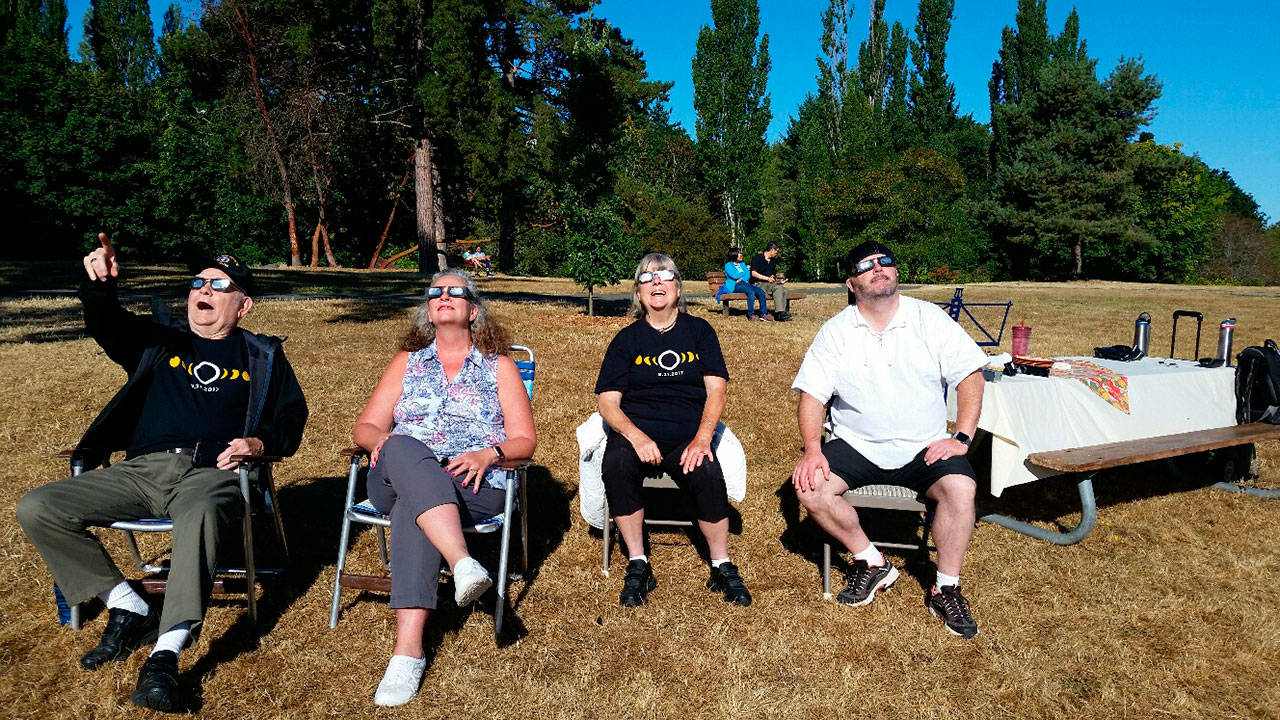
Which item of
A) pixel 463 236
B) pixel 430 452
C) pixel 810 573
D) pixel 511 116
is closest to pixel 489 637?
pixel 430 452

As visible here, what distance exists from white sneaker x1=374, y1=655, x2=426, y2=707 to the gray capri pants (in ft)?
0.70

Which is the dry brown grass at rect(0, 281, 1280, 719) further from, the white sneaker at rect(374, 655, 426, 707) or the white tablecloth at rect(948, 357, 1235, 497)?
the white tablecloth at rect(948, 357, 1235, 497)

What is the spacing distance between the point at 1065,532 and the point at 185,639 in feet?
14.6

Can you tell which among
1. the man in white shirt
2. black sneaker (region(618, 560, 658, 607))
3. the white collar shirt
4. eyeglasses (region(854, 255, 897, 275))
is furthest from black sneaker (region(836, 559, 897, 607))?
eyeglasses (region(854, 255, 897, 275))

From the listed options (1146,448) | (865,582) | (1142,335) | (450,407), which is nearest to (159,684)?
(450,407)

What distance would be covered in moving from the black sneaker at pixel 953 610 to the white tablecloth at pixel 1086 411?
890 mm

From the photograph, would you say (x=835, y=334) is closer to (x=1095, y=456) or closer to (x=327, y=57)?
(x=1095, y=456)

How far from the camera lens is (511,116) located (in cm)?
1766

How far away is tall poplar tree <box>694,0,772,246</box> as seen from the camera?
40.2m

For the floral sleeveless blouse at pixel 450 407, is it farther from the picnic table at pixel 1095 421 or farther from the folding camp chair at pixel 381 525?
the picnic table at pixel 1095 421

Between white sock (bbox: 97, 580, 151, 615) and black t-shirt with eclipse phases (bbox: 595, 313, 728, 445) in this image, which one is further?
black t-shirt with eclipse phases (bbox: 595, 313, 728, 445)

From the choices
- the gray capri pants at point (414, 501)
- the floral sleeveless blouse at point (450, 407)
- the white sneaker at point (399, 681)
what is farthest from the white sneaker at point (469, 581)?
the floral sleeveless blouse at point (450, 407)

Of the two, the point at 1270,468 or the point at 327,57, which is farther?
the point at 327,57

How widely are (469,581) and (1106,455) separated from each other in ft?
10.9
